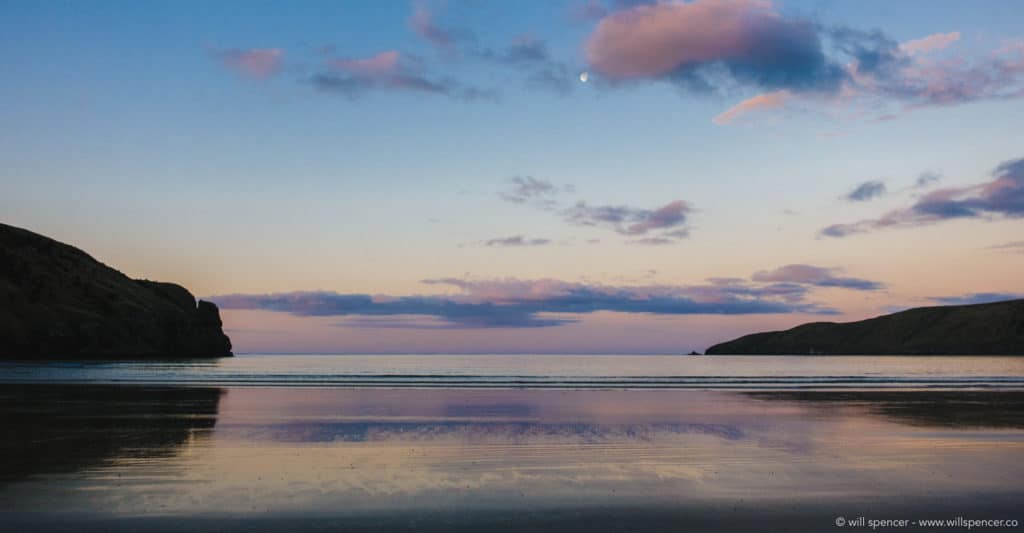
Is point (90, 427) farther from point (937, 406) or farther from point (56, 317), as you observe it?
point (56, 317)

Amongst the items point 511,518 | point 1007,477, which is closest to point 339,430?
point 511,518

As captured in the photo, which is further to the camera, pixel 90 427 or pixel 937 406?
pixel 937 406

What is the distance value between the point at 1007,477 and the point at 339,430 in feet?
66.8

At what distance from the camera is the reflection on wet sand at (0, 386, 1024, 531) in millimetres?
12617

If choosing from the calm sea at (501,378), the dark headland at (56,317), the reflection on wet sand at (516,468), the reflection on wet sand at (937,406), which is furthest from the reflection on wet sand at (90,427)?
the dark headland at (56,317)

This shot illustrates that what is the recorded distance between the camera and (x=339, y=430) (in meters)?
25.1

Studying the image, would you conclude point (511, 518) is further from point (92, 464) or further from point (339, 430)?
point (339, 430)

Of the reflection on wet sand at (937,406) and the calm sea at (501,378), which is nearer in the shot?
the reflection on wet sand at (937,406)

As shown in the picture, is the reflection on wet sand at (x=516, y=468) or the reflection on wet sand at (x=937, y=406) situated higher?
the reflection on wet sand at (x=516, y=468)

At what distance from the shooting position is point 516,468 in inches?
680

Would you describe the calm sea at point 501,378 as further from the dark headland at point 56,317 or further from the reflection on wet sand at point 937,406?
the dark headland at point 56,317

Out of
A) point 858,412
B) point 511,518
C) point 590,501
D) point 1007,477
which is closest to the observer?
point 511,518

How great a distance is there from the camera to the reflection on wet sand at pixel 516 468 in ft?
41.4

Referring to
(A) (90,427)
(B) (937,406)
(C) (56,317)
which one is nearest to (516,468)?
(A) (90,427)
